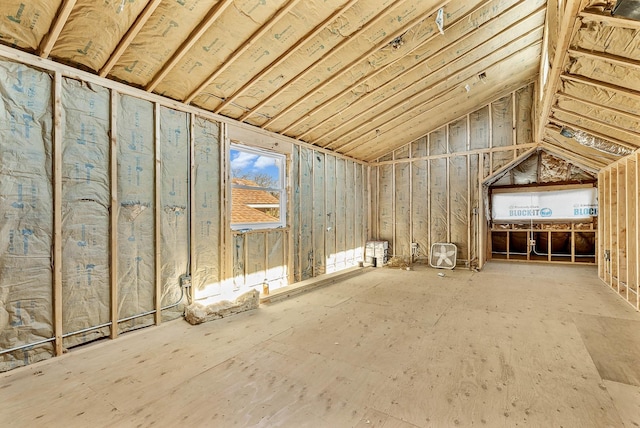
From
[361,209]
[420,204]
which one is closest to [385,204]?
[361,209]

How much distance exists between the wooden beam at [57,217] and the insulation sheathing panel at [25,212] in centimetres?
4

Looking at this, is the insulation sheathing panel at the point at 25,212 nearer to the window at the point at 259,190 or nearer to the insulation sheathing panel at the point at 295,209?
the window at the point at 259,190

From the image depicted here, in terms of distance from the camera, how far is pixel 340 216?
279 inches

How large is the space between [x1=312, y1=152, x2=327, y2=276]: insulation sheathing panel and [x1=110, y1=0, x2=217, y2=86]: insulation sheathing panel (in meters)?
3.48

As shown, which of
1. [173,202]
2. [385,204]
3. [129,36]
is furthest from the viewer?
[385,204]

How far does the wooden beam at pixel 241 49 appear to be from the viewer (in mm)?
2977

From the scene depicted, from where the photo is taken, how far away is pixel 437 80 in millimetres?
5078

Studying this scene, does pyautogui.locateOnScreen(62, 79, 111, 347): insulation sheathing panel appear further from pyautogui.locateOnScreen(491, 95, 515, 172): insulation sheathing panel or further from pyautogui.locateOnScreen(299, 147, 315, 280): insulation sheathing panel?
pyautogui.locateOnScreen(491, 95, 515, 172): insulation sheathing panel

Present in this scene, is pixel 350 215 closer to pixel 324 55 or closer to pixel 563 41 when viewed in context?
pixel 324 55

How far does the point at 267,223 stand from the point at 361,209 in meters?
3.44

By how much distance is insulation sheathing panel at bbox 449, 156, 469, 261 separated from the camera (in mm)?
7184

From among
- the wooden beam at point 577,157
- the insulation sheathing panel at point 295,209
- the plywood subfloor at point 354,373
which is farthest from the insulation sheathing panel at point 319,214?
the wooden beam at point 577,157

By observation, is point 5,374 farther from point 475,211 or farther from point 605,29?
point 475,211

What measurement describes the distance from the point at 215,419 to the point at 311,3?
3820 millimetres
